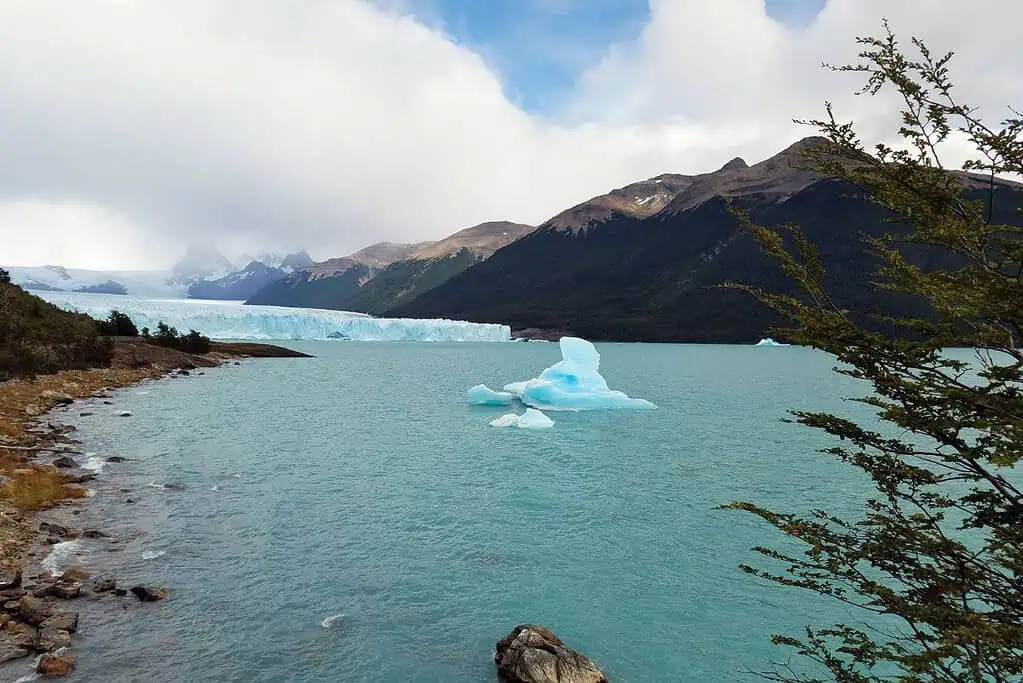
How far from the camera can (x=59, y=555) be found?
12695 millimetres

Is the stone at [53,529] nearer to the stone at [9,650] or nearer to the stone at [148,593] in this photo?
the stone at [148,593]

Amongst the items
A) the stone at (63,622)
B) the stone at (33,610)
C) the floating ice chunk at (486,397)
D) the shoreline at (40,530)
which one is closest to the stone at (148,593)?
the shoreline at (40,530)

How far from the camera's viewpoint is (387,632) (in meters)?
10.6

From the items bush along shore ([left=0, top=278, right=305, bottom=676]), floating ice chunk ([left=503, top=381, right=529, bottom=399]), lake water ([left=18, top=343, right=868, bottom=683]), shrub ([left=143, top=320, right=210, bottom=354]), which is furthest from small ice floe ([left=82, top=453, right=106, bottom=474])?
shrub ([left=143, top=320, right=210, bottom=354])

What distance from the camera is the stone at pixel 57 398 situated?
32094mm

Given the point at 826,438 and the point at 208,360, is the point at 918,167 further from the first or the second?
the point at 208,360

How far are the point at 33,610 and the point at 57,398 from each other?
92.2ft

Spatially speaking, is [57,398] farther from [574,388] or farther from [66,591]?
[574,388]

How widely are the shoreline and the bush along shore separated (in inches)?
0.7

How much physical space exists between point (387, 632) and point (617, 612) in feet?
14.3

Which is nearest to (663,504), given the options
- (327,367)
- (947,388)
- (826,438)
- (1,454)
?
(947,388)

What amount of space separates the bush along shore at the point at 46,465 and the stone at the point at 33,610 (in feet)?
0.04

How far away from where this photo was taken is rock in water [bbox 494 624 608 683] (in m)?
8.89

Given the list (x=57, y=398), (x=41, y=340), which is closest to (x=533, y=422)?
(x=57, y=398)
